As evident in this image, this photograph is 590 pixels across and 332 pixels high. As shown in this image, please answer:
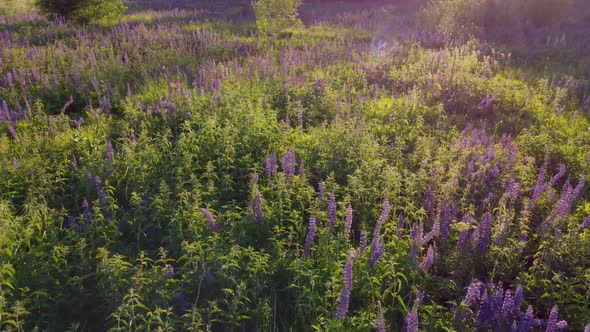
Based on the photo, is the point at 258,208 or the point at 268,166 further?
the point at 268,166

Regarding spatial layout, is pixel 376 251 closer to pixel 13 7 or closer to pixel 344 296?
pixel 344 296

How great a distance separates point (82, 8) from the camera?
15.3 m

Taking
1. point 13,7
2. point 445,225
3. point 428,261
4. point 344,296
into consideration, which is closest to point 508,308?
point 428,261

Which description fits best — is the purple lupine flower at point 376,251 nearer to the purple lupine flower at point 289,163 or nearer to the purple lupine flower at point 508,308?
the purple lupine flower at point 508,308

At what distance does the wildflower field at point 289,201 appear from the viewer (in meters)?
3.61

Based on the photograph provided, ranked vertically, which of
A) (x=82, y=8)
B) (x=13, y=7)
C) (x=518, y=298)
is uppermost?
(x=82, y=8)

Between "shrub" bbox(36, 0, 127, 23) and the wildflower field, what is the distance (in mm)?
5544

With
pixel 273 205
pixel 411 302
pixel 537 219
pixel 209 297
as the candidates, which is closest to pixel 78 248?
pixel 209 297

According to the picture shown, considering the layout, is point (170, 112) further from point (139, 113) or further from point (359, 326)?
point (359, 326)

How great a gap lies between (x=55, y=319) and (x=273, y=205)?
2300 mm

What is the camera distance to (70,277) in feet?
12.9

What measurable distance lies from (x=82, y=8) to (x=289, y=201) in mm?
14619

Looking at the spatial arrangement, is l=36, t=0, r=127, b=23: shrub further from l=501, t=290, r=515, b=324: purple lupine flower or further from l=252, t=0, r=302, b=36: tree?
l=501, t=290, r=515, b=324: purple lupine flower

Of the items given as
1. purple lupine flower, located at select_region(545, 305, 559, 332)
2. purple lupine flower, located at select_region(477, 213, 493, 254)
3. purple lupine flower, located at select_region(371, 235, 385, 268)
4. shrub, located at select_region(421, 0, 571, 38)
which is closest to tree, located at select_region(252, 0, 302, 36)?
shrub, located at select_region(421, 0, 571, 38)
